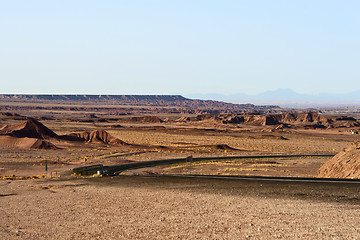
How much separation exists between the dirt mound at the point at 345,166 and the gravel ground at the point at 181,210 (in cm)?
863

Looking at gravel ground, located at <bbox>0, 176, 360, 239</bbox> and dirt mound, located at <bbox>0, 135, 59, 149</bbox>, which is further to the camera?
dirt mound, located at <bbox>0, 135, 59, 149</bbox>

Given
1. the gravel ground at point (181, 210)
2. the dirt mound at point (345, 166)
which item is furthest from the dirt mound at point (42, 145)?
the dirt mound at point (345, 166)

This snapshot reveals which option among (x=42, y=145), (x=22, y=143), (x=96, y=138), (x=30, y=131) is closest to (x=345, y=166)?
(x=42, y=145)

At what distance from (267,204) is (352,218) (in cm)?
483

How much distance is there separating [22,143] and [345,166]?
5395cm

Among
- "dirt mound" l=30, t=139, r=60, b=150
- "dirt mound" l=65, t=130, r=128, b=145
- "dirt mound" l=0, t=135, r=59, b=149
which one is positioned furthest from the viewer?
"dirt mound" l=65, t=130, r=128, b=145

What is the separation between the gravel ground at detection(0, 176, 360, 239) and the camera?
61.6 ft

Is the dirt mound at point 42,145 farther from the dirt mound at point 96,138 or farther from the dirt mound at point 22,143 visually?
the dirt mound at point 96,138

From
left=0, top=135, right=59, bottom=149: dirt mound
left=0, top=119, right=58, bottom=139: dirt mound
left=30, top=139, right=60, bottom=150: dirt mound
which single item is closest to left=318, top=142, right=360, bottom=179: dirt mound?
left=30, top=139, right=60, bottom=150: dirt mound

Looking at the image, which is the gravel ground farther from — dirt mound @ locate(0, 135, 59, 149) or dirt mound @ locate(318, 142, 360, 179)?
dirt mound @ locate(0, 135, 59, 149)

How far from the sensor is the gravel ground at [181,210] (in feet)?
61.6

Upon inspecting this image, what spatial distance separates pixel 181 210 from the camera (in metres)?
23.4

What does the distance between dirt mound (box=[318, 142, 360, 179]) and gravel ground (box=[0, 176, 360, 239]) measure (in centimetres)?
863

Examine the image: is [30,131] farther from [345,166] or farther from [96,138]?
[345,166]
